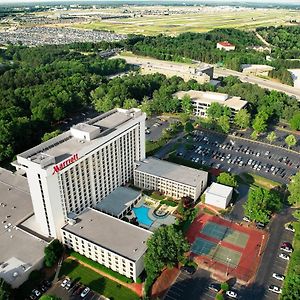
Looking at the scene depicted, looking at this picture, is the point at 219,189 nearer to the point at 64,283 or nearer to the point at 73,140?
the point at 73,140

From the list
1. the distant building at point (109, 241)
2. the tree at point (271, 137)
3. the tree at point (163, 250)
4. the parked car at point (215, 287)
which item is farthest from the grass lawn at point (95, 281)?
the tree at point (271, 137)

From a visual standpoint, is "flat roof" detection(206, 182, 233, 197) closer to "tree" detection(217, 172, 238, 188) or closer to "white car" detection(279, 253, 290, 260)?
"tree" detection(217, 172, 238, 188)

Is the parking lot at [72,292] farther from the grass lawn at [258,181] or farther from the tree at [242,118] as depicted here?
the tree at [242,118]

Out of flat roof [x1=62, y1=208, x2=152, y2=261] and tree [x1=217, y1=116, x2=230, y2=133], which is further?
tree [x1=217, y1=116, x2=230, y2=133]

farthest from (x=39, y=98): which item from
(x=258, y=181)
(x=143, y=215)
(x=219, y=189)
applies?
(x=258, y=181)

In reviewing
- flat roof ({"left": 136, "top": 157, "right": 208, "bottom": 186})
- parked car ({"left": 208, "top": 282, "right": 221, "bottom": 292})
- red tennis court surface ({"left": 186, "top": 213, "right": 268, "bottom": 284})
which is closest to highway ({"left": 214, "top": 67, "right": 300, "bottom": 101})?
flat roof ({"left": 136, "top": 157, "right": 208, "bottom": 186})
